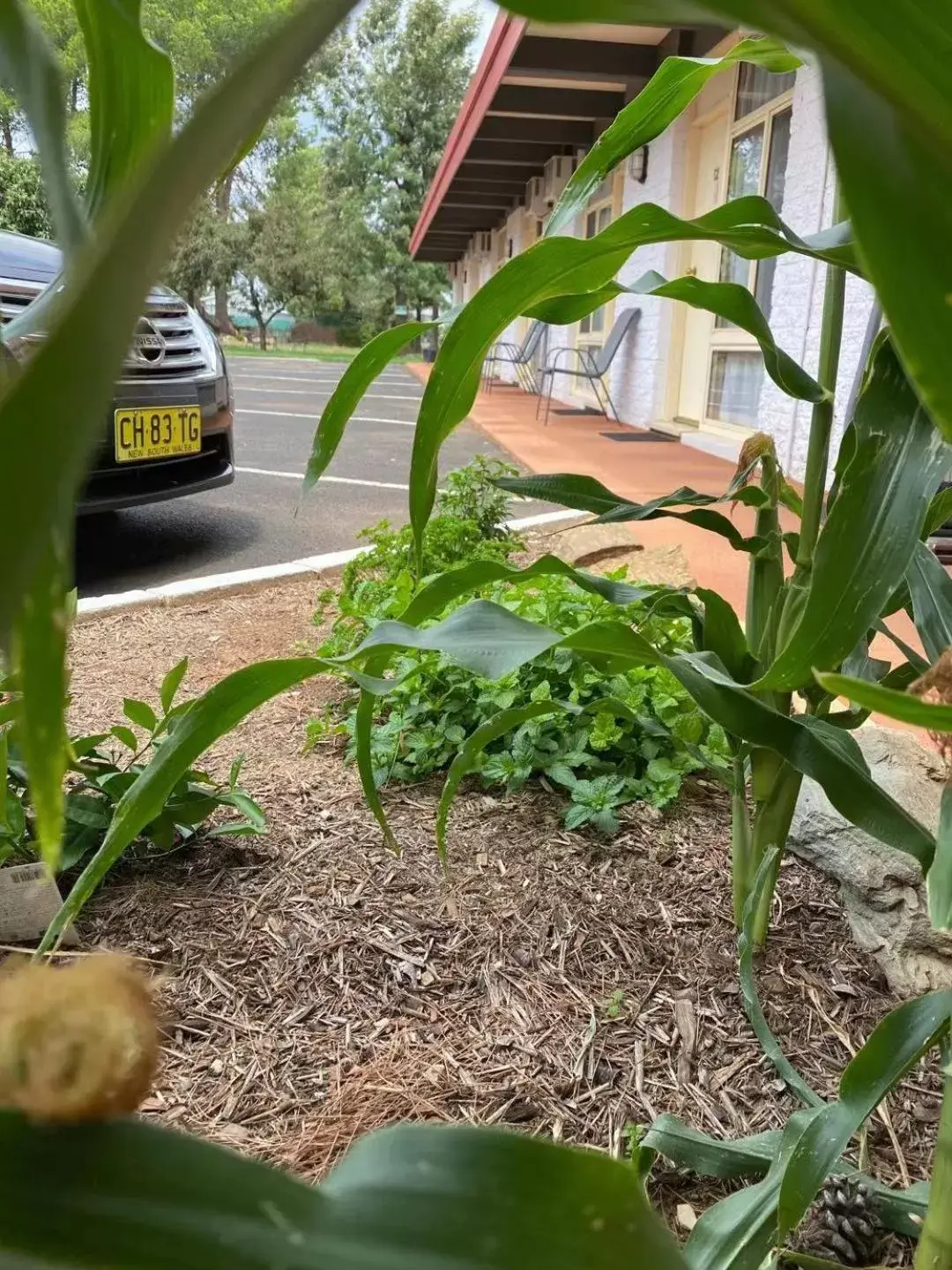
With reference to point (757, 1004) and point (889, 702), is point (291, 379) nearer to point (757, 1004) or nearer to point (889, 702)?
point (757, 1004)

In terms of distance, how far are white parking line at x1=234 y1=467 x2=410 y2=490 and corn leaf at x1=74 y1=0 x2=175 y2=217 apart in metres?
3.74

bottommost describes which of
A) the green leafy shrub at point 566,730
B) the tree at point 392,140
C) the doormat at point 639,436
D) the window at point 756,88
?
the green leafy shrub at point 566,730

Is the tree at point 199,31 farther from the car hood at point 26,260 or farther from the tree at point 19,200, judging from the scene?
the car hood at point 26,260

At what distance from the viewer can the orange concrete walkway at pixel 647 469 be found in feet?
7.41

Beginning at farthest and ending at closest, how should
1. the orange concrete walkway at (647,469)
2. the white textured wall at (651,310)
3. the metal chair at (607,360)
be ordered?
the metal chair at (607,360), the white textured wall at (651,310), the orange concrete walkway at (647,469)

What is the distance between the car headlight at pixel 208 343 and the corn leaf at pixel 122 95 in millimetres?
2510

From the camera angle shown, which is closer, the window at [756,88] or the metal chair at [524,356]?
the window at [756,88]

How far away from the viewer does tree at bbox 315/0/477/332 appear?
68.5 ft

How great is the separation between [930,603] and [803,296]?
3.29 metres

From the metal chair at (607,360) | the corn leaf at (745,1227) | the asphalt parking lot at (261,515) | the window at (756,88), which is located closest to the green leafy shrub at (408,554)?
the asphalt parking lot at (261,515)

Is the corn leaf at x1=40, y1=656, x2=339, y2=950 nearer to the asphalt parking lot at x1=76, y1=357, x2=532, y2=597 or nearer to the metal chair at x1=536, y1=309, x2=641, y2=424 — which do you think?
the asphalt parking lot at x1=76, y1=357, x2=532, y2=597

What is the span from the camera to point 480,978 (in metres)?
0.91

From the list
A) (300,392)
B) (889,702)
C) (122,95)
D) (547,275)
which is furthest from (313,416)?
(889,702)

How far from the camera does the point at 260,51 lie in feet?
0.44
